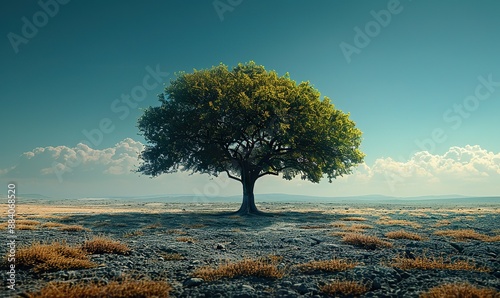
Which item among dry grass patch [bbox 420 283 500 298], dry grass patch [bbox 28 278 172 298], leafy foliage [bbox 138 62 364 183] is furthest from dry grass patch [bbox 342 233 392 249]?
leafy foliage [bbox 138 62 364 183]

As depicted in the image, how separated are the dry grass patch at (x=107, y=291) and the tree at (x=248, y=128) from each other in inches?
1065

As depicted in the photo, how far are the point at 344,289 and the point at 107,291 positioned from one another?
531 cm

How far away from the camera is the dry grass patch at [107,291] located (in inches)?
237

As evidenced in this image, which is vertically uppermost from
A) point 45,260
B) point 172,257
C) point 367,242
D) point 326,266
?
point 45,260

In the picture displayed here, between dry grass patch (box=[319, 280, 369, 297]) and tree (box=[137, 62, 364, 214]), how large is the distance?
26.6 metres

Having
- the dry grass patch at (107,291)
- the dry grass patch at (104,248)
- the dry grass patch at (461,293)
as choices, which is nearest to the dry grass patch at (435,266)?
the dry grass patch at (461,293)

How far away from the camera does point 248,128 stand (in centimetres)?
3641

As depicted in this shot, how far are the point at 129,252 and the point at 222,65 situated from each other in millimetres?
31937

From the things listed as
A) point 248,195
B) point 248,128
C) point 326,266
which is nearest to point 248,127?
point 248,128

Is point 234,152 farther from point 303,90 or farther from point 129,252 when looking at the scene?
point 129,252

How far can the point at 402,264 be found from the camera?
30.9 feet

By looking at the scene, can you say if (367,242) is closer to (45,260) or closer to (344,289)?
(344,289)

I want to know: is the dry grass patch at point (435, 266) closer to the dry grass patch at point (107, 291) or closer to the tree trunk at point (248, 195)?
the dry grass patch at point (107, 291)

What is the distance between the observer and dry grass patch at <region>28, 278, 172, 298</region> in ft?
19.8
